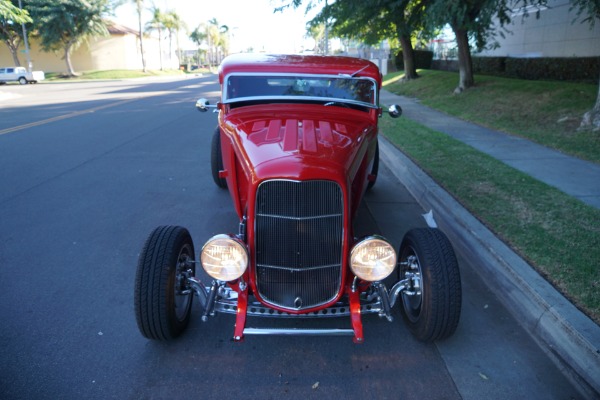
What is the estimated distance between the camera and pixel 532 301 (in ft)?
11.3

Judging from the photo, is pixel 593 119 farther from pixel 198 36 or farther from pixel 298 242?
pixel 198 36

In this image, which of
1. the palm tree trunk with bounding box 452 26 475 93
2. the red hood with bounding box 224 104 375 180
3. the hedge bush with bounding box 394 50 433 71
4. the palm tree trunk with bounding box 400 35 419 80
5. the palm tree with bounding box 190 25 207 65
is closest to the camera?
the red hood with bounding box 224 104 375 180

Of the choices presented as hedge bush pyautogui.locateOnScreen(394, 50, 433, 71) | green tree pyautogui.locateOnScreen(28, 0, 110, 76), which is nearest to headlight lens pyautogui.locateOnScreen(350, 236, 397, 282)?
hedge bush pyautogui.locateOnScreen(394, 50, 433, 71)

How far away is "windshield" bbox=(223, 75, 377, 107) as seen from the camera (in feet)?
14.9

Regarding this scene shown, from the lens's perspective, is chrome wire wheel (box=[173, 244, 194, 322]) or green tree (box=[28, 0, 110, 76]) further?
green tree (box=[28, 0, 110, 76])

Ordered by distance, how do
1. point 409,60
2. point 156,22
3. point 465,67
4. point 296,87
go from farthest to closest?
point 156,22, point 409,60, point 465,67, point 296,87

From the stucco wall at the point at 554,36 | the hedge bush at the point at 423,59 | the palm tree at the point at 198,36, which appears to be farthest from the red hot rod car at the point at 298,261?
the palm tree at the point at 198,36

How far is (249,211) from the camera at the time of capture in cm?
292

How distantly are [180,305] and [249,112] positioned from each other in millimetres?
1750

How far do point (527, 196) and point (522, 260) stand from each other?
6.04 feet

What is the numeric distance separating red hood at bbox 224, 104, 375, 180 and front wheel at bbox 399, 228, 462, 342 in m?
0.72

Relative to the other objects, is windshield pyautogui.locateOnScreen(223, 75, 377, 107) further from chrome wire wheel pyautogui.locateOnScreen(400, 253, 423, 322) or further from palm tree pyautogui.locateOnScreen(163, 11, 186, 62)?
palm tree pyautogui.locateOnScreen(163, 11, 186, 62)

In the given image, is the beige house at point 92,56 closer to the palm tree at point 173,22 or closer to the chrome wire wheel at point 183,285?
the palm tree at point 173,22

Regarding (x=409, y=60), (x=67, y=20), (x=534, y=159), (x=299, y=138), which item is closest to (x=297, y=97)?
(x=299, y=138)
